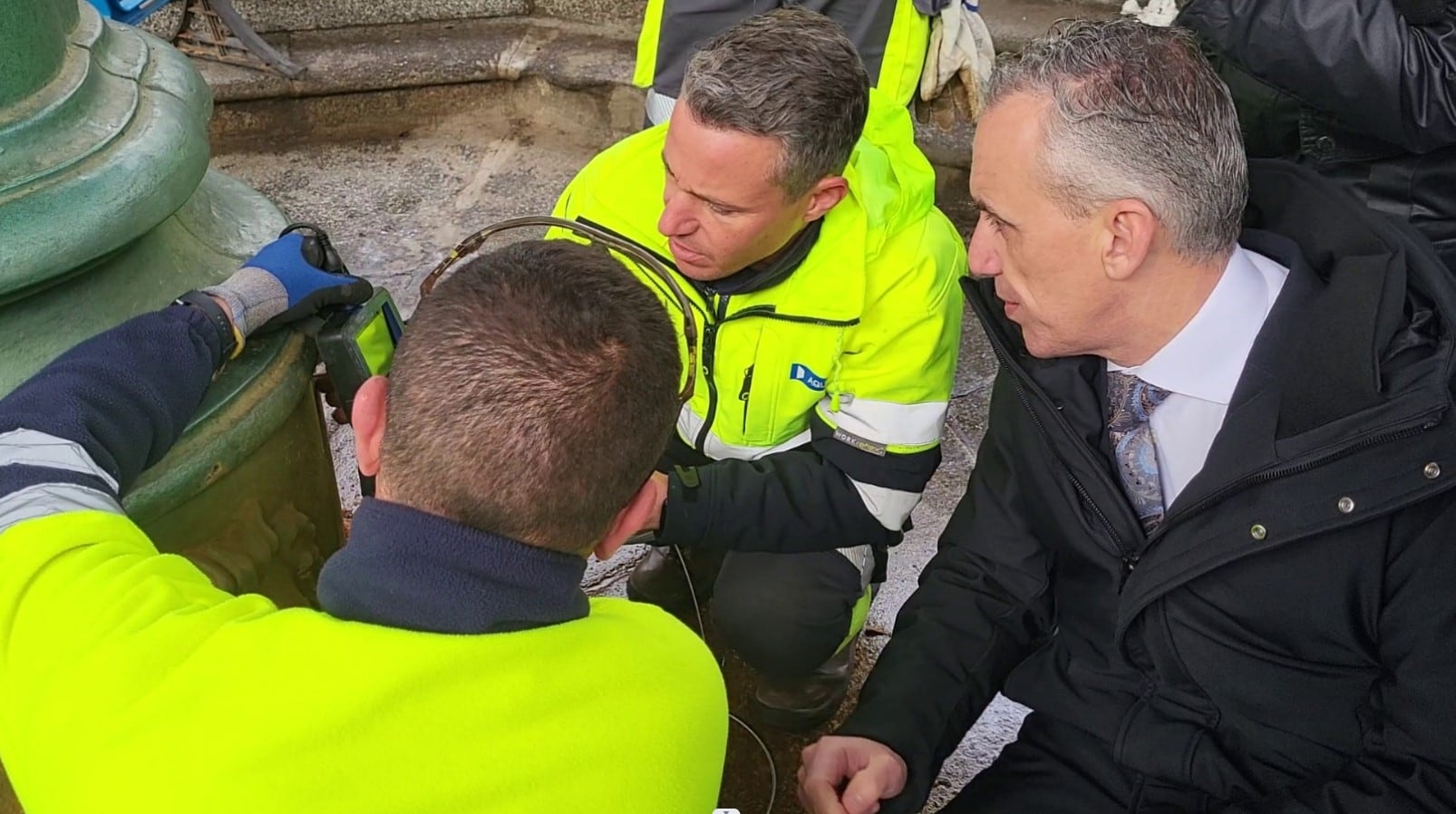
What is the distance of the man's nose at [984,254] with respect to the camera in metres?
1.73

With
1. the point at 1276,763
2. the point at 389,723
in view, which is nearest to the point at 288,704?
the point at 389,723

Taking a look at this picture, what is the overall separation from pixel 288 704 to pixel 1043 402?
44.1 inches

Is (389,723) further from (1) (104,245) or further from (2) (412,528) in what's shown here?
(1) (104,245)

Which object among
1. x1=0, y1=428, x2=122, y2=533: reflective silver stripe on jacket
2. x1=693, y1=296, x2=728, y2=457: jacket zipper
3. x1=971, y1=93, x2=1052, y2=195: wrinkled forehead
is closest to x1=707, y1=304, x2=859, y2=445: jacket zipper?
x1=693, y1=296, x2=728, y2=457: jacket zipper

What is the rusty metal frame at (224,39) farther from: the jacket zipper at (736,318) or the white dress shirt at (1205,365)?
the white dress shirt at (1205,365)

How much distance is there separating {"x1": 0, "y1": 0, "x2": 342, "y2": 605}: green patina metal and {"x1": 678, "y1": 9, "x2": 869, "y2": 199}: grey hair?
68 cm

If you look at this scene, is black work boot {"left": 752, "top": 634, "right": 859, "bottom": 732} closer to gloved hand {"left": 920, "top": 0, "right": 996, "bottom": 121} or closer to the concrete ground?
the concrete ground

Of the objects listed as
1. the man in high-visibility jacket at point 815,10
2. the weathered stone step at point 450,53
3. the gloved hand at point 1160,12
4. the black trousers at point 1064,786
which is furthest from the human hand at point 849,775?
the weathered stone step at point 450,53

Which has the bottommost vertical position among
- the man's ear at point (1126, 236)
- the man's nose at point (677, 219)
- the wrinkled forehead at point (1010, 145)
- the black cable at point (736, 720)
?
the black cable at point (736, 720)

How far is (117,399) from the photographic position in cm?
132

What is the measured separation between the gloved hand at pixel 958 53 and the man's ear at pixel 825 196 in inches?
43.8

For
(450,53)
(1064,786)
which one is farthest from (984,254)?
(450,53)

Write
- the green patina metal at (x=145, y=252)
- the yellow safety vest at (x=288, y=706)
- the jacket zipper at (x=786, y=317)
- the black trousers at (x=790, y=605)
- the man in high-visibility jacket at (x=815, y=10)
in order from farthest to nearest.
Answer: the man in high-visibility jacket at (x=815, y=10) → the black trousers at (x=790, y=605) → the jacket zipper at (x=786, y=317) → the green patina metal at (x=145, y=252) → the yellow safety vest at (x=288, y=706)

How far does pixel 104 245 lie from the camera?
1.39 metres
